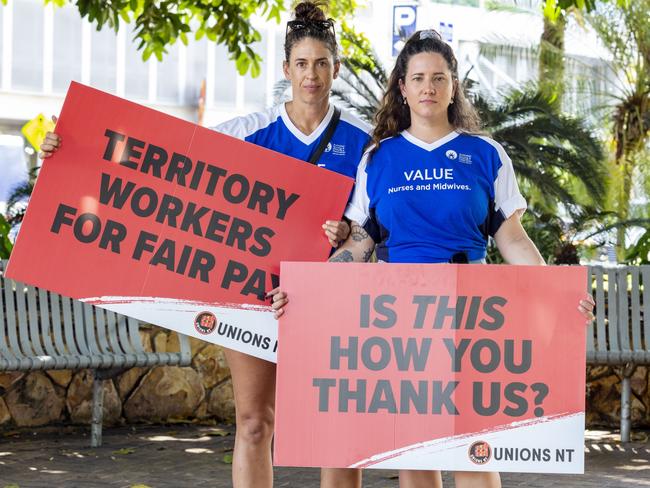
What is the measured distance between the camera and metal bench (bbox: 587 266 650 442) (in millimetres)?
7602

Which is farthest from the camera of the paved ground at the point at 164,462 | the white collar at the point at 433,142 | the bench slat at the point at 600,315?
the bench slat at the point at 600,315

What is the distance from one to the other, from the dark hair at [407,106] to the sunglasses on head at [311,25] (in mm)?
367

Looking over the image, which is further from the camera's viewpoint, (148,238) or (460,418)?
(148,238)

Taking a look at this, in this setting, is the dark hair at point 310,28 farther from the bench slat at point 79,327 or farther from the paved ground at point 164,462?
the bench slat at point 79,327

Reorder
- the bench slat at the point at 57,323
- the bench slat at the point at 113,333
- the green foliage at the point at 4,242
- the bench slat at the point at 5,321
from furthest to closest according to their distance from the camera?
the green foliage at the point at 4,242
the bench slat at the point at 113,333
the bench slat at the point at 57,323
the bench slat at the point at 5,321

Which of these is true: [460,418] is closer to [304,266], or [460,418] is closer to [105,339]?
[304,266]

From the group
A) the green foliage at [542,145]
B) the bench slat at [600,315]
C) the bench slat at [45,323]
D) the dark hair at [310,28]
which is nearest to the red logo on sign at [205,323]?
the dark hair at [310,28]

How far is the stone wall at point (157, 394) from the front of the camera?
24.7ft

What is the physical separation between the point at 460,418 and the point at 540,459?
0.29 meters

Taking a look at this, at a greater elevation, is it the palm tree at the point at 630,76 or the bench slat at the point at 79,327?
the palm tree at the point at 630,76

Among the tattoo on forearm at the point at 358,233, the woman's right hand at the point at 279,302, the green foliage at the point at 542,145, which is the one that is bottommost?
the woman's right hand at the point at 279,302

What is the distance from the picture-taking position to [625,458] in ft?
23.0

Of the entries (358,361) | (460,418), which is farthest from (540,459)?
(358,361)

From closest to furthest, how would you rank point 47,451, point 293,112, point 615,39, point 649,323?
1. point 293,112
2. point 47,451
3. point 649,323
4. point 615,39
